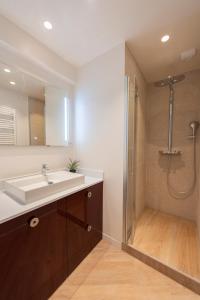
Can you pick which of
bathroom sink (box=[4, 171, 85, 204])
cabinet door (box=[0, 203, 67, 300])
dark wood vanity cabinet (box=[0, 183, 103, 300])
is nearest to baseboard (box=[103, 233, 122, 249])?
dark wood vanity cabinet (box=[0, 183, 103, 300])

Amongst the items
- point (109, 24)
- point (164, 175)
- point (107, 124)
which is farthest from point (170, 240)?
point (109, 24)

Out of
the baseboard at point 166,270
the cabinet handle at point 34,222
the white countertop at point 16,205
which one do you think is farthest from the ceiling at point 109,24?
the baseboard at point 166,270

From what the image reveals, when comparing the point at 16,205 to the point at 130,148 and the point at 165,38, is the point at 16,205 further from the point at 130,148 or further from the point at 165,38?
the point at 165,38

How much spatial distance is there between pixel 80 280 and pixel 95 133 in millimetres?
1545

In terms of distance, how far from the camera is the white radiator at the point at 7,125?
1.32m

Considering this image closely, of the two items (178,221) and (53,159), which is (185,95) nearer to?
(178,221)

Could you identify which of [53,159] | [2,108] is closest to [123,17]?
[2,108]

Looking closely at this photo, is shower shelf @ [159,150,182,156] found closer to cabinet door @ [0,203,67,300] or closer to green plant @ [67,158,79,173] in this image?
green plant @ [67,158,79,173]

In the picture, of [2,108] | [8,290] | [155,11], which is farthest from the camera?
[2,108]

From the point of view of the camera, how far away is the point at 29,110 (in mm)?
1540

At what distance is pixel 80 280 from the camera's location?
4.16 feet

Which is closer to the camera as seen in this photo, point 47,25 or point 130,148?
point 47,25

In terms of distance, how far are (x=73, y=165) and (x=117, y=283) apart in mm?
1344

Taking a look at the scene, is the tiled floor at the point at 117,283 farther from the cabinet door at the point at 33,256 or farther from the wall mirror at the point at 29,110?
the wall mirror at the point at 29,110
